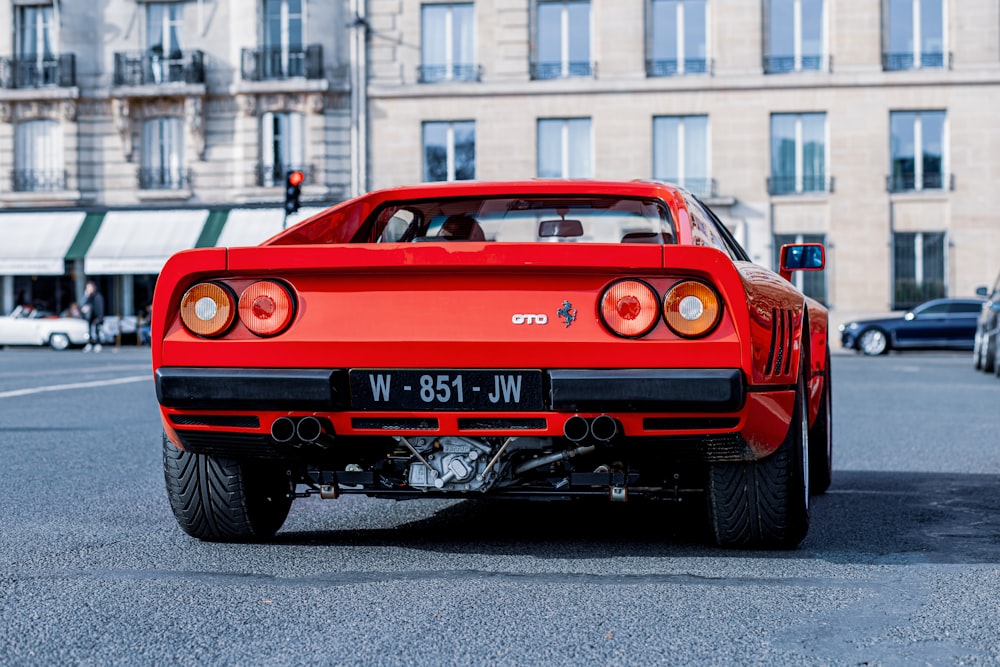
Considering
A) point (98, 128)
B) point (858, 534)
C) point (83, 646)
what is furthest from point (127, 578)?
point (98, 128)

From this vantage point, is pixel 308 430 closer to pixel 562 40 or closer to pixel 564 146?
pixel 564 146

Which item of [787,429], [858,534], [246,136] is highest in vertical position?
[246,136]

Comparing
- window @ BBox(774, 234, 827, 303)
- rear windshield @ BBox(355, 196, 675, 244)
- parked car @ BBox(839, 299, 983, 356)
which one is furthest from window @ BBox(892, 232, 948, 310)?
rear windshield @ BBox(355, 196, 675, 244)

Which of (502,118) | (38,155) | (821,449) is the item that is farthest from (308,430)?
(38,155)

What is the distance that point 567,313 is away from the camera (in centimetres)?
422

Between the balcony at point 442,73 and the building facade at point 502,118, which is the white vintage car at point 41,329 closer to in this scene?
the building facade at point 502,118

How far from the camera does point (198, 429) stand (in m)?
4.47

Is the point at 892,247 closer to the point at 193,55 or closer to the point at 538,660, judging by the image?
the point at 193,55

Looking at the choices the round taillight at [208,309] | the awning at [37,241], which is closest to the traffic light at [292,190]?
the awning at [37,241]

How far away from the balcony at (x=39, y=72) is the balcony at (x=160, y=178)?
9.96 ft

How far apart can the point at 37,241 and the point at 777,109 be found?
758 inches

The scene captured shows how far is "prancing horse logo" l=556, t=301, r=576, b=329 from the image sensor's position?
421 cm

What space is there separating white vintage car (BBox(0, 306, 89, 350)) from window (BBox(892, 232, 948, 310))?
19.9 metres

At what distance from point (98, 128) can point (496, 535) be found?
3455 centimetres
